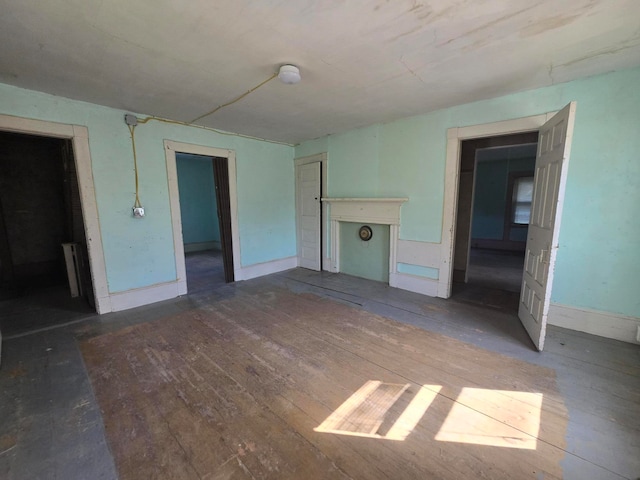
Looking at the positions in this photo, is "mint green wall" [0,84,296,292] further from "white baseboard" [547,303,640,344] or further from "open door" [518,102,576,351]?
"white baseboard" [547,303,640,344]

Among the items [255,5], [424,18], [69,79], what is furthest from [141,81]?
[424,18]

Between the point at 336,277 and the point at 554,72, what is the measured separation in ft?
11.8

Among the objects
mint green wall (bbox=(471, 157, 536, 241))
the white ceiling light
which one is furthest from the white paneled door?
mint green wall (bbox=(471, 157, 536, 241))

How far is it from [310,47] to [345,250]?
3.28 meters

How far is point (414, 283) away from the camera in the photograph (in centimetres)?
377

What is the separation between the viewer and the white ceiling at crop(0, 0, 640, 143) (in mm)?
1548

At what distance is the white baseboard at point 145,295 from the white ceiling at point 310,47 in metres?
2.28

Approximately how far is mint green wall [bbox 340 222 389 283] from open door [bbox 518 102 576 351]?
184 centimetres

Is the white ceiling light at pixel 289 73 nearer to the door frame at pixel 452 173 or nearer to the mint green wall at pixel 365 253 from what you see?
the door frame at pixel 452 173

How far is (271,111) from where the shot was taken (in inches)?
127

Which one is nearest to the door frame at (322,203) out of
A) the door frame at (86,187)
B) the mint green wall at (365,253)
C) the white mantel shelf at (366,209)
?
the white mantel shelf at (366,209)

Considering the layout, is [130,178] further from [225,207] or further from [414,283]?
[414,283]

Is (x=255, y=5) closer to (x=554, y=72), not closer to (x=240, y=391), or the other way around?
(x=240, y=391)

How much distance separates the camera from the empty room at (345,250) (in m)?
1.49
